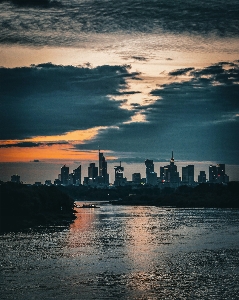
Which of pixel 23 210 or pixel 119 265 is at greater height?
pixel 23 210

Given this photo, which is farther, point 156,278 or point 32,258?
point 32,258

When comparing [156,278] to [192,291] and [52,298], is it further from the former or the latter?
[52,298]

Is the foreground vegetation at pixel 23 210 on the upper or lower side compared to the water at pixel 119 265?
upper

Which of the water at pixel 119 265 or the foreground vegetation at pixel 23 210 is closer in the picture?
the water at pixel 119 265

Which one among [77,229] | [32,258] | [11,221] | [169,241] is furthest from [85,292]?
[11,221]

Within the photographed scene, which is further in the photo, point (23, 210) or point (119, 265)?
point (23, 210)

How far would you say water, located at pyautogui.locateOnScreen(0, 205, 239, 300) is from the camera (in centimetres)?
4638

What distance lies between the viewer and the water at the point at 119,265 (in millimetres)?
46375

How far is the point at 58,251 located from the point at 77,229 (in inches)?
1381

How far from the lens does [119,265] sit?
2357 inches

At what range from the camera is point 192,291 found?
46.3 m

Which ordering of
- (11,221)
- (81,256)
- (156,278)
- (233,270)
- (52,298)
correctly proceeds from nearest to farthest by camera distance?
(52,298)
(156,278)
(233,270)
(81,256)
(11,221)

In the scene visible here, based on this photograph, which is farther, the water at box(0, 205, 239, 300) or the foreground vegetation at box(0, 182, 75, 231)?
the foreground vegetation at box(0, 182, 75, 231)

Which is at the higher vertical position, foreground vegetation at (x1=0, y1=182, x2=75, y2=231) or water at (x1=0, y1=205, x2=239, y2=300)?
foreground vegetation at (x1=0, y1=182, x2=75, y2=231)
